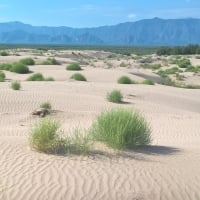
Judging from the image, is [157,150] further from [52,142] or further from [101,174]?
[101,174]

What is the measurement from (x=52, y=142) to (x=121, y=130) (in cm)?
168

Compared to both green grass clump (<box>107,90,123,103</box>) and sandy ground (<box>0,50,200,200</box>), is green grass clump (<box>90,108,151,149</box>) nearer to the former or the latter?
sandy ground (<box>0,50,200,200</box>)

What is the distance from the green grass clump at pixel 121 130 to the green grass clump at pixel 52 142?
740mm

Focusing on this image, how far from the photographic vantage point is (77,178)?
31.2 ft

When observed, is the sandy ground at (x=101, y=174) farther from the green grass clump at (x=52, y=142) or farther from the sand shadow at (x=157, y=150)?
the green grass clump at (x=52, y=142)

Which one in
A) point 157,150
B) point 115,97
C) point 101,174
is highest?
point 101,174

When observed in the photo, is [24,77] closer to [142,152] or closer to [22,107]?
[22,107]

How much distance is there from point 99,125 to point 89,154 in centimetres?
162

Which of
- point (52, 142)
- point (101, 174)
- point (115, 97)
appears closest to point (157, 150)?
point (52, 142)

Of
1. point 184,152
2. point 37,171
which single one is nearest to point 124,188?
point 37,171

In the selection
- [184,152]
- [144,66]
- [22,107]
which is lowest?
[144,66]

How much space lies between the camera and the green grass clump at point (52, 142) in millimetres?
11027

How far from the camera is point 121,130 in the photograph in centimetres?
1196

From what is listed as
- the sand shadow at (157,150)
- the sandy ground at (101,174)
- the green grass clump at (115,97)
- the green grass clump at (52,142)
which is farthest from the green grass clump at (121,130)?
the green grass clump at (115,97)
